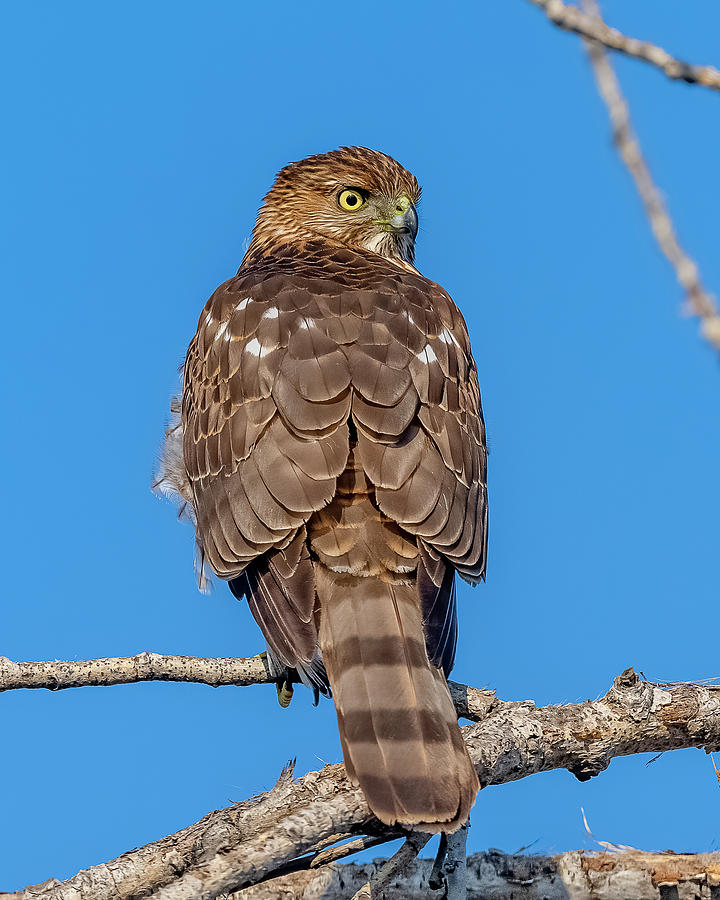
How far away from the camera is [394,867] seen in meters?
3.71

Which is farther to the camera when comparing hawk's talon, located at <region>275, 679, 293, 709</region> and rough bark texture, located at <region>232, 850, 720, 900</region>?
hawk's talon, located at <region>275, 679, 293, 709</region>

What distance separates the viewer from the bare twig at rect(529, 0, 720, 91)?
1.47 meters

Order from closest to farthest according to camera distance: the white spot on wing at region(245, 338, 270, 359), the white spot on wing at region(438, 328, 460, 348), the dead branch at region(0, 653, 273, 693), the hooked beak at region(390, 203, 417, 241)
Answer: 1. the dead branch at region(0, 653, 273, 693)
2. the white spot on wing at region(245, 338, 270, 359)
3. the white spot on wing at region(438, 328, 460, 348)
4. the hooked beak at region(390, 203, 417, 241)

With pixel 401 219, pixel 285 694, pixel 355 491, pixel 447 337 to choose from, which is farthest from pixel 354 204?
pixel 285 694

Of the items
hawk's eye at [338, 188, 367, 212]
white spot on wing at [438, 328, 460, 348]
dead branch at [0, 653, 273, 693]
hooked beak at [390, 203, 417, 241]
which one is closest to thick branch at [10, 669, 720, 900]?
dead branch at [0, 653, 273, 693]

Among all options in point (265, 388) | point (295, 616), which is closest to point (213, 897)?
point (295, 616)

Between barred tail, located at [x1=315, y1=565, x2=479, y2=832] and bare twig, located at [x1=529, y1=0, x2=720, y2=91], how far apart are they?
2.64 meters

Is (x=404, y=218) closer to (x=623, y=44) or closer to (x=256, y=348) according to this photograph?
(x=256, y=348)

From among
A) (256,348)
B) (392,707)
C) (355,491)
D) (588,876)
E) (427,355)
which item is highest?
(256,348)

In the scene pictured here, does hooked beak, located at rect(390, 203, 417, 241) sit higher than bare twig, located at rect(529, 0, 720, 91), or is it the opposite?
hooked beak, located at rect(390, 203, 417, 241)

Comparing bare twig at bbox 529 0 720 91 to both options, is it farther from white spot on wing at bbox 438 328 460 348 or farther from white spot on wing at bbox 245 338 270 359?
white spot on wing at bbox 438 328 460 348

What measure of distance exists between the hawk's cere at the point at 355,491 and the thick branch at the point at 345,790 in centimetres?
21

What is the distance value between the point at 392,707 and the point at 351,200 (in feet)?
13.6

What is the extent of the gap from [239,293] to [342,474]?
163 cm
